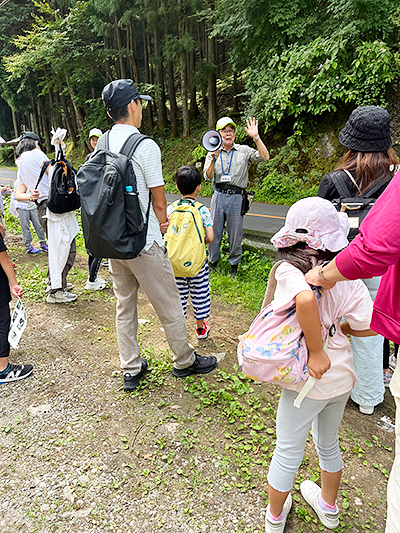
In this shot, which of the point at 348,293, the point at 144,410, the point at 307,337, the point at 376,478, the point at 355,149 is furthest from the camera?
the point at 144,410

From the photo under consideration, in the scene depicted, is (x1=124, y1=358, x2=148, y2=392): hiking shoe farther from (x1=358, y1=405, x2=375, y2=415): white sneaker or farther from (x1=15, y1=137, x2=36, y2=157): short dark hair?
(x1=15, y1=137, x2=36, y2=157): short dark hair

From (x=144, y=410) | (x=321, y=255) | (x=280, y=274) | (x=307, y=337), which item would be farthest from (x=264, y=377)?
(x=144, y=410)

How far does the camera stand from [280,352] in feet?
5.30

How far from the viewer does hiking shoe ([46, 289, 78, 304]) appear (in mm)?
4742

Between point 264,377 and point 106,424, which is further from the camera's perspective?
point 106,424

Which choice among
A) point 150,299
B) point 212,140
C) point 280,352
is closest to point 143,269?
point 150,299

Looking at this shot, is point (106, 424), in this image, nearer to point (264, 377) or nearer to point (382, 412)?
point (264, 377)

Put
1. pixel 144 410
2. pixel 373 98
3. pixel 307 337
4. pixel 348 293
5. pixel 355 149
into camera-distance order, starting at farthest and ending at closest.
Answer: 1. pixel 373 98
2. pixel 144 410
3. pixel 355 149
4. pixel 348 293
5. pixel 307 337

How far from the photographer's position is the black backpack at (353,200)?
Result: 8.45ft

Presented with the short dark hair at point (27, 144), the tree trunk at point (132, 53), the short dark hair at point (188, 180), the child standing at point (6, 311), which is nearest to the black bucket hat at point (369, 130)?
the short dark hair at point (188, 180)

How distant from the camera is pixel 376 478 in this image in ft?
7.54

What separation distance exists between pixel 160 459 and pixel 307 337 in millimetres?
1452

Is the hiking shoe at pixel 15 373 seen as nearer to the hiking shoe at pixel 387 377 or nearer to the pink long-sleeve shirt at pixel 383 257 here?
the pink long-sleeve shirt at pixel 383 257

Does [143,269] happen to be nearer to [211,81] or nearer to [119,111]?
[119,111]
